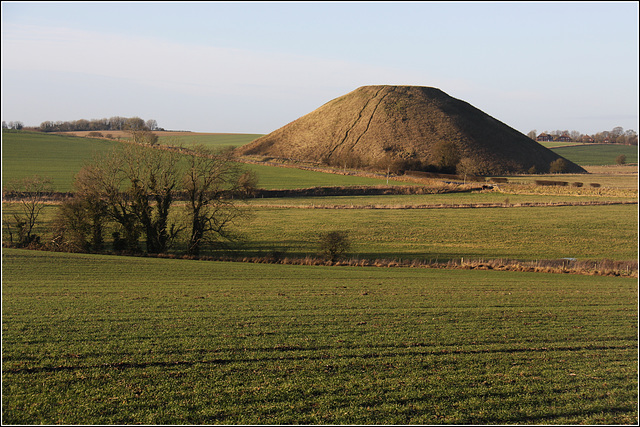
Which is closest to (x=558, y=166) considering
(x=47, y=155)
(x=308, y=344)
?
(x=47, y=155)

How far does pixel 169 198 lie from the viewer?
40312mm

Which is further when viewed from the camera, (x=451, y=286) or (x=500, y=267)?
(x=500, y=267)

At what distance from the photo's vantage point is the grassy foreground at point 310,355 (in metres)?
9.73

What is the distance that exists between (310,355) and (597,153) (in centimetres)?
16593

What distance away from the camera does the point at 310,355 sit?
12570 millimetres

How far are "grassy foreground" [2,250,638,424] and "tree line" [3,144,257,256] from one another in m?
16.2

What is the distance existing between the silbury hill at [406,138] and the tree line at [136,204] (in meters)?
66.6

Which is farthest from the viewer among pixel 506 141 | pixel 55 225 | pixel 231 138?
pixel 231 138

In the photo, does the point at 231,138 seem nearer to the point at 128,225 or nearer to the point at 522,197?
the point at 522,197

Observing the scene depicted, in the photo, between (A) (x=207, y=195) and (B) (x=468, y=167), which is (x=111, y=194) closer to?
(A) (x=207, y=195)

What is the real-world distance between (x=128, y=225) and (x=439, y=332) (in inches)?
1171

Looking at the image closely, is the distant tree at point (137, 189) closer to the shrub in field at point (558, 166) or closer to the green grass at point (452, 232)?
the green grass at point (452, 232)

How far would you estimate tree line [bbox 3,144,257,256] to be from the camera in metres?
37.1

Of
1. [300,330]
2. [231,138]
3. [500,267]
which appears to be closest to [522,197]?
[500,267]
